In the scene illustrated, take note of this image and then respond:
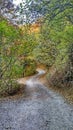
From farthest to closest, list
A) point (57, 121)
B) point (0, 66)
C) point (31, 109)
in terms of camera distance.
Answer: point (0, 66) < point (31, 109) < point (57, 121)

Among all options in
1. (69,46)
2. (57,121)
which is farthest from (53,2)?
(69,46)

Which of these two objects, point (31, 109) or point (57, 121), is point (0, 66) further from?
point (57, 121)

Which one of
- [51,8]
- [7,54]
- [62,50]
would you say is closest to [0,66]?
[7,54]

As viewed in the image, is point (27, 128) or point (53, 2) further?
point (53, 2)

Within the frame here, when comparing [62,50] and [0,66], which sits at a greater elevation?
[62,50]

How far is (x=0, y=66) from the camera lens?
26.3 m

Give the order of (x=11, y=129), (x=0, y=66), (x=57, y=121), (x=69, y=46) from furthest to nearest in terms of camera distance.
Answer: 1. (x=0, y=66)
2. (x=69, y=46)
3. (x=57, y=121)
4. (x=11, y=129)

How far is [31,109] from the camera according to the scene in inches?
650

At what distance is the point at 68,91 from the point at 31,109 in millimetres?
7584

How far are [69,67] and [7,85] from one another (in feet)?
19.1

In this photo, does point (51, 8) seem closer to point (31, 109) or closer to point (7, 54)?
point (31, 109)

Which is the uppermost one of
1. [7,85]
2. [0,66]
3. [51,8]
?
[51,8]

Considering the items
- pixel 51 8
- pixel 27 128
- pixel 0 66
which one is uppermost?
pixel 51 8

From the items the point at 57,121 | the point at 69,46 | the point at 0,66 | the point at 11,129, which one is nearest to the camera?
the point at 11,129
